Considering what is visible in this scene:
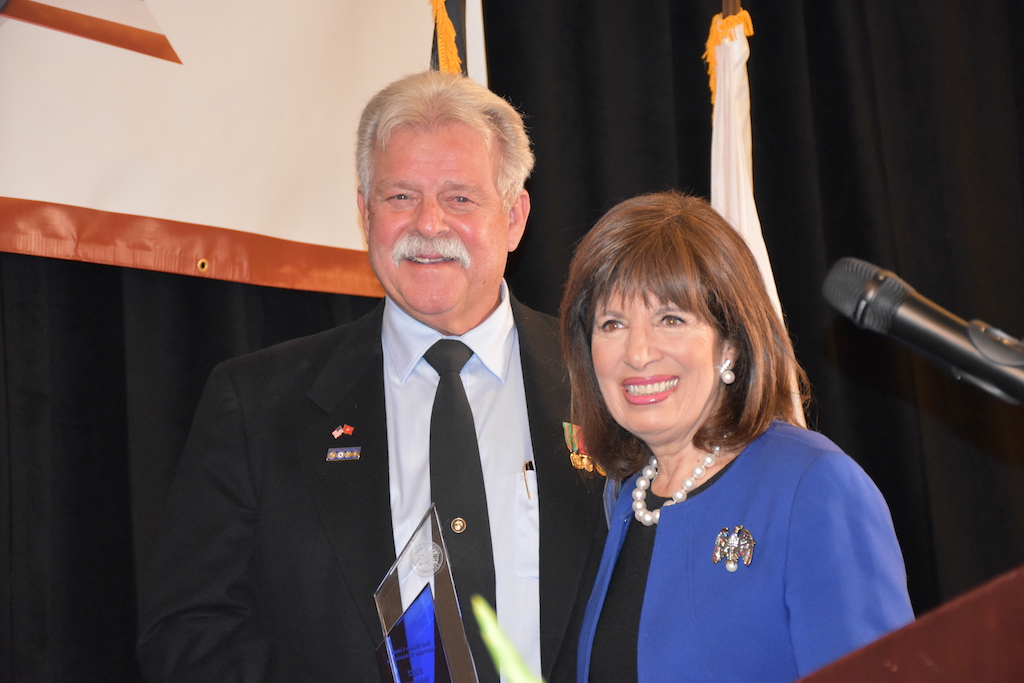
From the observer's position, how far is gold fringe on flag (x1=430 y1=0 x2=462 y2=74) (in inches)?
106

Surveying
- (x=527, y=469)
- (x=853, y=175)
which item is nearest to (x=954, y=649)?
(x=527, y=469)

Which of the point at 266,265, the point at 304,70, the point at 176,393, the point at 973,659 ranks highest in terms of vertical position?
the point at 304,70

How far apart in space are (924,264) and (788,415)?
2.30 metres

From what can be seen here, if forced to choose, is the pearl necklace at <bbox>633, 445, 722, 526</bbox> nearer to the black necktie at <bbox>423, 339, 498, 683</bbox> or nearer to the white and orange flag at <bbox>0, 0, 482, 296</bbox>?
the black necktie at <bbox>423, 339, 498, 683</bbox>

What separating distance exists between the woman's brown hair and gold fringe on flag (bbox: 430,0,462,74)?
124 centimetres

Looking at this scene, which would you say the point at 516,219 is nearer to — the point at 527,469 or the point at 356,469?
the point at 527,469

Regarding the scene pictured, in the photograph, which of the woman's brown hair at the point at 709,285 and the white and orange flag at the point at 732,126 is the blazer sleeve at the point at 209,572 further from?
the white and orange flag at the point at 732,126

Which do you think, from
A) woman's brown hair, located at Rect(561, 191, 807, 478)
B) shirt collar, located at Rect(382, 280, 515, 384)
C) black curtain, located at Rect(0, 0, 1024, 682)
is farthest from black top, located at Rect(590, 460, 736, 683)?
black curtain, located at Rect(0, 0, 1024, 682)

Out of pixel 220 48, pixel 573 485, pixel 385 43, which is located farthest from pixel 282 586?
pixel 385 43

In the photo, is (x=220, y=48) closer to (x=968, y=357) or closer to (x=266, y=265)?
(x=266, y=265)

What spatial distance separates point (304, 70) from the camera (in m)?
2.57

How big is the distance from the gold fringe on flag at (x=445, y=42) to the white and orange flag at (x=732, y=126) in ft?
3.12

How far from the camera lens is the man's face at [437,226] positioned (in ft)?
6.85

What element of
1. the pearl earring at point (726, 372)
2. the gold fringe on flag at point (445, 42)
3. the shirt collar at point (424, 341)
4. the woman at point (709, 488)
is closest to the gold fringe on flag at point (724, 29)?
the gold fringe on flag at point (445, 42)
